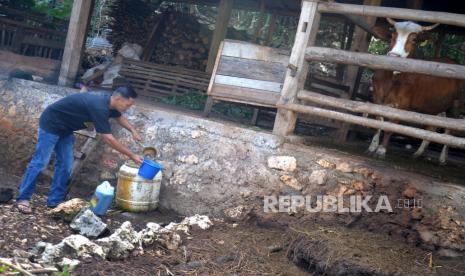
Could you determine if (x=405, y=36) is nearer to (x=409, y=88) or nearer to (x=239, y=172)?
(x=409, y=88)

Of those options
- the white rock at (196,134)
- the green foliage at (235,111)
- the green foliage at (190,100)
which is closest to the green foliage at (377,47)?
the green foliage at (235,111)

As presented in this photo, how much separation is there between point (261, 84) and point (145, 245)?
2.90 metres

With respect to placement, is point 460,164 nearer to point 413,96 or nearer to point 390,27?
point 413,96

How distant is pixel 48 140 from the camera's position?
5953mm

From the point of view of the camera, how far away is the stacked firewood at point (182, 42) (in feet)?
39.8

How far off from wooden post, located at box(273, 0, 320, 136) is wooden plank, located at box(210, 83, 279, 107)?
582 millimetres

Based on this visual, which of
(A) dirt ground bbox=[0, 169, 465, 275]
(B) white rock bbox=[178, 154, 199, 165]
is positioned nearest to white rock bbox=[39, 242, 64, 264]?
(A) dirt ground bbox=[0, 169, 465, 275]

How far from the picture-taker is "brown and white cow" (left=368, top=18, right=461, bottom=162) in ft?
22.8

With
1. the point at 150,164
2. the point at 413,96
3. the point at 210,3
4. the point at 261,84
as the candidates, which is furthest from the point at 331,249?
the point at 210,3

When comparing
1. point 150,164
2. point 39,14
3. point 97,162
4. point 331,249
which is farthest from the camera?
point 39,14

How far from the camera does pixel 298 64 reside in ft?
21.1

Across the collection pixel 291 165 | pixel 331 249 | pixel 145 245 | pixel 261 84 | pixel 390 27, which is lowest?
pixel 145 245

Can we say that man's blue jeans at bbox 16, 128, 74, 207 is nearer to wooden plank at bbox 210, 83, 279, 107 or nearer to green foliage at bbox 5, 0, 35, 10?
wooden plank at bbox 210, 83, 279, 107

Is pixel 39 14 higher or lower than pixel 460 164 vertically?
higher
